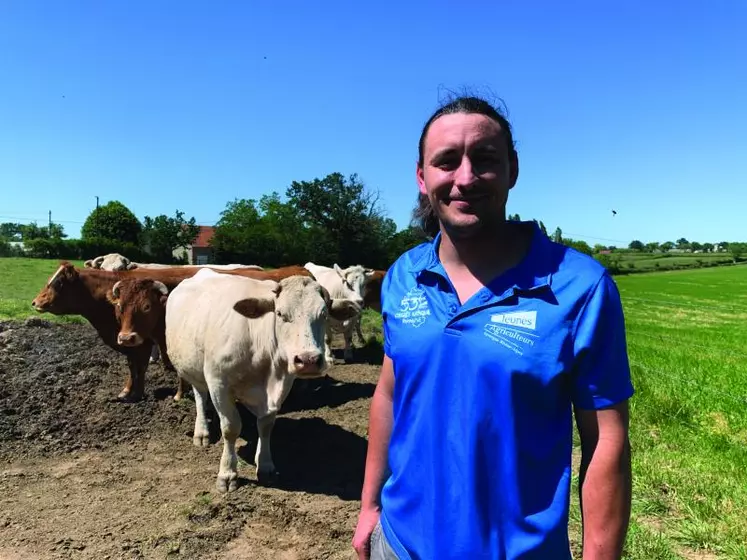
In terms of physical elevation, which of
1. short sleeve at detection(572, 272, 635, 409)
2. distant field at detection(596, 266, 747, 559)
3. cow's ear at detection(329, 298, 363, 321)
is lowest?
distant field at detection(596, 266, 747, 559)

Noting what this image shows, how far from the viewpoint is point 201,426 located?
6.64 metres

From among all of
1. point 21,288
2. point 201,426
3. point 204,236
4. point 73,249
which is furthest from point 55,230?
point 201,426

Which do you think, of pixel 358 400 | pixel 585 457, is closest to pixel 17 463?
pixel 358 400

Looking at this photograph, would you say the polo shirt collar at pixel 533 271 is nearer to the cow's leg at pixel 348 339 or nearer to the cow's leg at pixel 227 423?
the cow's leg at pixel 227 423

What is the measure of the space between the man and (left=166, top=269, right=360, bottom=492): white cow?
10.5ft

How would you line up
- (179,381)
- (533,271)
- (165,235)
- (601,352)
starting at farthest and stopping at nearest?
1. (165,235)
2. (179,381)
3. (533,271)
4. (601,352)

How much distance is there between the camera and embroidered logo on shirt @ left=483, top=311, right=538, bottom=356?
155 cm

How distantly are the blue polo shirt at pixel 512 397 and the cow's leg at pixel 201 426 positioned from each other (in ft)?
17.7

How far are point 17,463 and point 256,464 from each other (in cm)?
271

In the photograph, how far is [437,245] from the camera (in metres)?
2.10

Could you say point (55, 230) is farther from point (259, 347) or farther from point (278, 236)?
point (259, 347)

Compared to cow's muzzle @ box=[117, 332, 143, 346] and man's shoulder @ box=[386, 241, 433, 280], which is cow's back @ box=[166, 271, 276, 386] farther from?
man's shoulder @ box=[386, 241, 433, 280]

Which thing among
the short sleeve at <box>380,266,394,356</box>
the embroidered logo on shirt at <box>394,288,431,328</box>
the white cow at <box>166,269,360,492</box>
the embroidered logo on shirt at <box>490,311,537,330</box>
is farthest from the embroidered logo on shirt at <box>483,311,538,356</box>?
the white cow at <box>166,269,360,492</box>

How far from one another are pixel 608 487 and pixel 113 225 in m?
60.9
